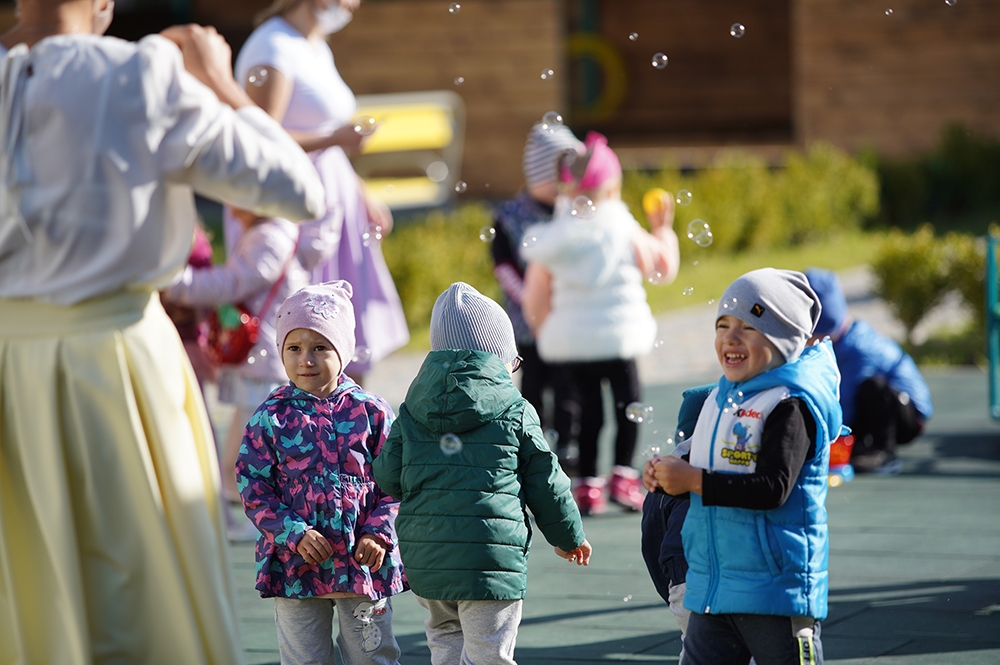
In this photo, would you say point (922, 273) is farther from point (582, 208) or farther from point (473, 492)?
point (473, 492)

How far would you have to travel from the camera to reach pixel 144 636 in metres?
2.99

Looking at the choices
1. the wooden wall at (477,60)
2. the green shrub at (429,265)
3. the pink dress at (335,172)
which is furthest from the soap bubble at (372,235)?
the wooden wall at (477,60)

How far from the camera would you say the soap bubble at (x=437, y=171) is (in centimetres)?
1712

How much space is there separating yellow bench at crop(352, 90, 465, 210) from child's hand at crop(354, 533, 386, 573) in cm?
1348

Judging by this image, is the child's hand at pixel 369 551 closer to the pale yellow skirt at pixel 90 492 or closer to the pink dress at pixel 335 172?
the pale yellow skirt at pixel 90 492

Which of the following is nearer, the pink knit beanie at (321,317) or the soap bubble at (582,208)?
the pink knit beanie at (321,317)

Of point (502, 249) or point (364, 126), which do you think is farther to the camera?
point (502, 249)

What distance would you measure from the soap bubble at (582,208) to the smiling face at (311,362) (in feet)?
8.43

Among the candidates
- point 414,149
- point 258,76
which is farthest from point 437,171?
point 258,76

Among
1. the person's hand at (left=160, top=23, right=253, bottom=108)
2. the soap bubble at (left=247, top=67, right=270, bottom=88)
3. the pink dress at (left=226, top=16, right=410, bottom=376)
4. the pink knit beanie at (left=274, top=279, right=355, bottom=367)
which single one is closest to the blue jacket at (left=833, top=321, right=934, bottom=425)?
the pink dress at (left=226, top=16, right=410, bottom=376)

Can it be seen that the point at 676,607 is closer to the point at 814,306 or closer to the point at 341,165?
the point at 814,306

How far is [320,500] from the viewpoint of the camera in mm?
3494

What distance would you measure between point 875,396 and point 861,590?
2288 mm

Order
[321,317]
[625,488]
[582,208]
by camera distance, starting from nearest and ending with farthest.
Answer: [321,317], [582,208], [625,488]
